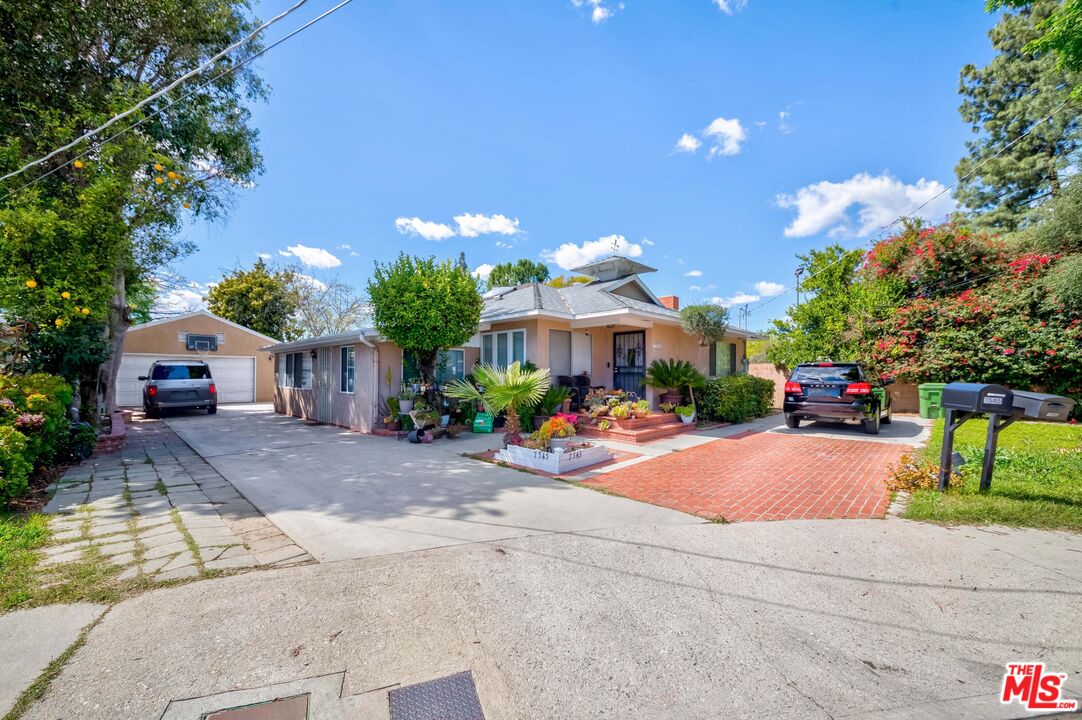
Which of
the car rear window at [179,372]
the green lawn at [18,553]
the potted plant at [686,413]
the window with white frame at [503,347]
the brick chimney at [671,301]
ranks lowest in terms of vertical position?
the green lawn at [18,553]

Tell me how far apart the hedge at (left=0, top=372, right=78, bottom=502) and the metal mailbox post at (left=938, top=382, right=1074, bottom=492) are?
10.7m

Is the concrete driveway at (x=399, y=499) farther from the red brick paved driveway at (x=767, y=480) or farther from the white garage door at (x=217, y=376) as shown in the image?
the white garage door at (x=217, y=376)

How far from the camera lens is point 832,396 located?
10047 mm

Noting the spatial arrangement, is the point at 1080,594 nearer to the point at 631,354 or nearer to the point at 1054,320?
the point at 631,354

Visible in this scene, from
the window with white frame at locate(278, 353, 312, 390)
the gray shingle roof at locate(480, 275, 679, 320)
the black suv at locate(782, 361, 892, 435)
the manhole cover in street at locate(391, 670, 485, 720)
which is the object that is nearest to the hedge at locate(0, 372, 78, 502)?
the manhole cover in street at locate(391, 670, 485, 720)

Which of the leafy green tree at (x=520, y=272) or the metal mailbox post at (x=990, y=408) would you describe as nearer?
the metal mailbox post at (x=990, y=408)

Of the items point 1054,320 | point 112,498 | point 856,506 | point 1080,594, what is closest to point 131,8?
point 112,498

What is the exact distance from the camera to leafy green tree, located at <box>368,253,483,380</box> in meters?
9.84

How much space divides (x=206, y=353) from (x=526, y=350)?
16.9 meters

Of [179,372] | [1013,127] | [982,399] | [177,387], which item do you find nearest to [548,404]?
[982,399]

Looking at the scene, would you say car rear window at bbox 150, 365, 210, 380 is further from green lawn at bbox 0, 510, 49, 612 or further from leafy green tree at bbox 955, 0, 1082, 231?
leafy green tree at bbox 955, 0, 1082, 231

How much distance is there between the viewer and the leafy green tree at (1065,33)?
638 cm

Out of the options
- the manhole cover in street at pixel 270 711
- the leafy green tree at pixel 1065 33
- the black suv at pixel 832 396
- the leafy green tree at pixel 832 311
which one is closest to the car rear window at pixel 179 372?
the manhole cover in street at pixel 270 711

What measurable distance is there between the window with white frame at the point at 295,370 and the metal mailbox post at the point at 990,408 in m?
15.8
